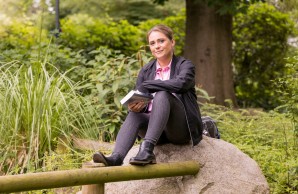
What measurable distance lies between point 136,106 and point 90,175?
2.47 ft

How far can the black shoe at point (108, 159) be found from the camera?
445 centimetres

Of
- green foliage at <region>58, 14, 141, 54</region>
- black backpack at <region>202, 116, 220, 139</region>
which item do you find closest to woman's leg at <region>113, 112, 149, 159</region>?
black backpack at <region>202, 116, 220, 139</region>

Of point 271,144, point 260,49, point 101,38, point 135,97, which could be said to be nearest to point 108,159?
point 135,97

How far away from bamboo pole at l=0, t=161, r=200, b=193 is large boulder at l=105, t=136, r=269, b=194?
12 centimetres

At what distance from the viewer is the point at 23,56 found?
28.2ft

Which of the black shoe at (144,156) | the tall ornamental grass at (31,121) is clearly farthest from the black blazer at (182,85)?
the tall ornamental grass at (31,121)

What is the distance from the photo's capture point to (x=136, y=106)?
4719 millimetres

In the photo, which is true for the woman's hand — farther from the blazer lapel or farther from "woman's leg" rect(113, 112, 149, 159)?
the blazer lapel

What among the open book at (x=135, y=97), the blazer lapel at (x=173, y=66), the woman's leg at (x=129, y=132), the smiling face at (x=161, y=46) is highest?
the smiling face at (x=161, y=46)

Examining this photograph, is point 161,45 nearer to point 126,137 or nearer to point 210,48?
point 126,137

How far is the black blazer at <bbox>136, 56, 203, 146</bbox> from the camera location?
4711 millimetres

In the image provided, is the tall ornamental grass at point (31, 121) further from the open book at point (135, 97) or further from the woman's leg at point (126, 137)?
the open book at point (135, 97)

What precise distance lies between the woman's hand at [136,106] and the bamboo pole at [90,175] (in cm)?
45

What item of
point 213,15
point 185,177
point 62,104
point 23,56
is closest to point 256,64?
point 213,15
